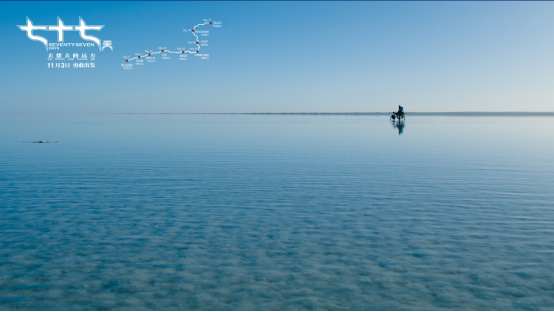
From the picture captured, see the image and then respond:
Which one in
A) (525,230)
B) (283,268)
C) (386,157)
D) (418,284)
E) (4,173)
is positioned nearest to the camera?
(418,284)

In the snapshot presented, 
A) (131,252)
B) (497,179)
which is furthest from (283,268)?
(497,179)

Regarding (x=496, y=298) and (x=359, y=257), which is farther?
(x=359, y=257)

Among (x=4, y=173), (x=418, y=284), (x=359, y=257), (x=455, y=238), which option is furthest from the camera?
(x=4, y=173)

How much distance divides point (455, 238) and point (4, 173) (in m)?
31.9

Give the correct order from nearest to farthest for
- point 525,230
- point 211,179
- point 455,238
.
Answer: point 455,238 → point 525,230 → point 211,179

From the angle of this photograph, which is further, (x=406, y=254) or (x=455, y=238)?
(x=455, y=238)

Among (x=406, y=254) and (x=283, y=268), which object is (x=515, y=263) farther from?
(x=283, y=268)

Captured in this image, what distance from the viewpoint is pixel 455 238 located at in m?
16.6

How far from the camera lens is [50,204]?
22328 mm

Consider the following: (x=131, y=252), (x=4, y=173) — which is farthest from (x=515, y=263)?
(x=4, y=173)

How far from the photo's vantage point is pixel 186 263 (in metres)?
13.9

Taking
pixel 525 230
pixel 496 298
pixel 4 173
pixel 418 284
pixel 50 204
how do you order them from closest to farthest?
pixel 496 298 < pixel 418 284 < pixel 525 230 < pixel 50 204 < pixel 4 173

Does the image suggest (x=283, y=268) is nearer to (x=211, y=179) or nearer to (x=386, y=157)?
(x=211, y=179)

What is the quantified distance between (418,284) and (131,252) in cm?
916
